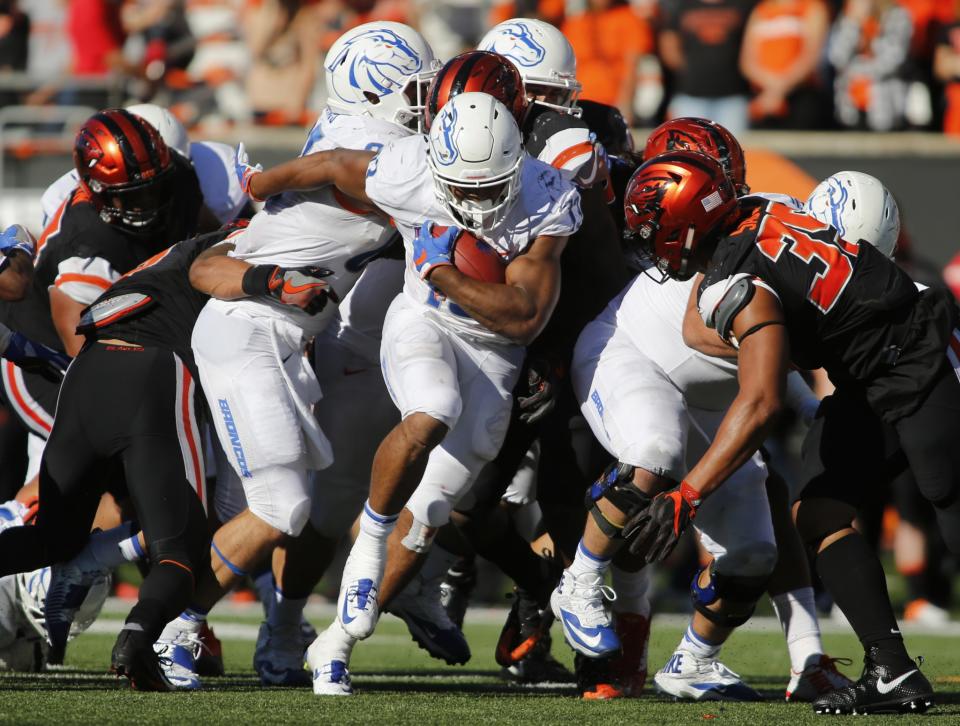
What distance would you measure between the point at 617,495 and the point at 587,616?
429 millimetres

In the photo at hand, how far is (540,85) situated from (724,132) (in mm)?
715

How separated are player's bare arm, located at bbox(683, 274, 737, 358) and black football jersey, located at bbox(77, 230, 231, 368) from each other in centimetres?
173

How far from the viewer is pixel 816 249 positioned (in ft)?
15.4

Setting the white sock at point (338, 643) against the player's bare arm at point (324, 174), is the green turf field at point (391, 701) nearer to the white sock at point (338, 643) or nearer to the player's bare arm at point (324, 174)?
the white sock at point (338, 643)

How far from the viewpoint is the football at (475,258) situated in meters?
4.98

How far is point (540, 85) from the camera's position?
18.9 ft

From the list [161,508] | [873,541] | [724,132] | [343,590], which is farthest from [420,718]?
[873,541]

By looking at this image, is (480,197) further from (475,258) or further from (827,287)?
(827,287)

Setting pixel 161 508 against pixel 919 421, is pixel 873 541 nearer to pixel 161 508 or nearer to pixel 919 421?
pixel 919 421

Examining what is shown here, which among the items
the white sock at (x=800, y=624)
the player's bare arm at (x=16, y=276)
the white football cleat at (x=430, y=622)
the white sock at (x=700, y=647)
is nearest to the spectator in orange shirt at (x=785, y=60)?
the white football cleat at (x=430, y=622)

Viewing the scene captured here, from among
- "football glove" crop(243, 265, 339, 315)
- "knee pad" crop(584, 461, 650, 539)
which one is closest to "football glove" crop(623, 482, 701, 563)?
"knee pad" crop(584, 461, 650, 539)

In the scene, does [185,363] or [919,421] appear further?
[185,363]

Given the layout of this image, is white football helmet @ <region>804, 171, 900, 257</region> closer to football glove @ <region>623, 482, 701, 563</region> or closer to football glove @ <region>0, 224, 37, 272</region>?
football glove @ <region>623, 482, 701, 563</region>

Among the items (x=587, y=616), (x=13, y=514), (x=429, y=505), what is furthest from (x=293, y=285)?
(x=13, y=514)
